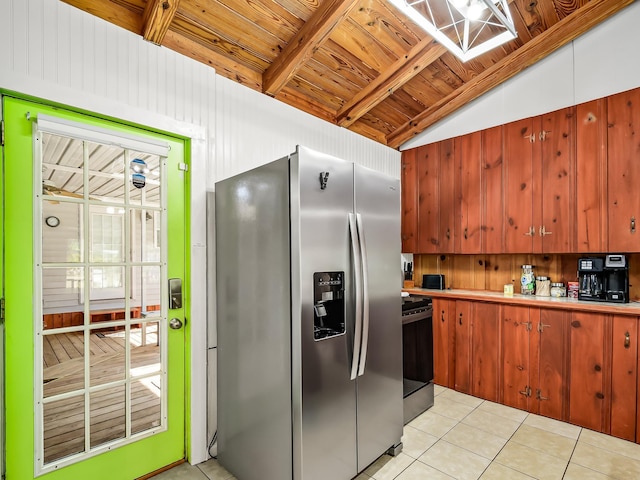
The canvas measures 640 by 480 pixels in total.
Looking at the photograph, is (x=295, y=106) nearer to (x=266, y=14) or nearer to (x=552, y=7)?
(x=266, y=14)

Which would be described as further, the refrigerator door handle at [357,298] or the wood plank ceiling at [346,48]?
the wood plank ceiling at [346,48]

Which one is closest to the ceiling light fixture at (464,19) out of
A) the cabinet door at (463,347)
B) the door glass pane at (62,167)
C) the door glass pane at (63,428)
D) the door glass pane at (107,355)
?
the door glass pane at (62,167)

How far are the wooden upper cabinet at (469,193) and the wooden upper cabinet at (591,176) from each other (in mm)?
833

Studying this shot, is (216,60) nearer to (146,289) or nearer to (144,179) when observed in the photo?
(144,179)

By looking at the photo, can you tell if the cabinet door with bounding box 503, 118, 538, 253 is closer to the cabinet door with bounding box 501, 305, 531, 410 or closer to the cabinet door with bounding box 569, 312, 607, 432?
the cabinet door with bounding box 501, 305, 531, 410

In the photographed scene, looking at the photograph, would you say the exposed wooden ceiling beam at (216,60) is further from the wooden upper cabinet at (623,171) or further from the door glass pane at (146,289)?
the wooden upper cabinet at (623,171)

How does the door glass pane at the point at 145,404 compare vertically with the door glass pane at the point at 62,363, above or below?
below

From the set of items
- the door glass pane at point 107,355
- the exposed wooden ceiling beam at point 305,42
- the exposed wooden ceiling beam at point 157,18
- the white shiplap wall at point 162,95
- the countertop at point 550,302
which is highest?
the exposed wooden ceiling beam at point 305,42

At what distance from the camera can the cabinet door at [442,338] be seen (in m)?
3.40

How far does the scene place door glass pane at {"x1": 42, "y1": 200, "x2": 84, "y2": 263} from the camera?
1.76m

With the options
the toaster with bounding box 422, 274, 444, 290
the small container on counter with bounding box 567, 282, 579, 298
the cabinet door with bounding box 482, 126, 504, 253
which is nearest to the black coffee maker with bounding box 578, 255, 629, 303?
the small container on counter with bounding box 567, 282, 579, 298

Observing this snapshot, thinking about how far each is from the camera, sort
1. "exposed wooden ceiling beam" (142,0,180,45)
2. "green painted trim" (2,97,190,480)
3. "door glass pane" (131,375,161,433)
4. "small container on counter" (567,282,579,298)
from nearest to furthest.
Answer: "green painted trim" (2,97,190,480), "exposed wooden ceiling beam" (142,0,180,45), "door glass pane" (131,375,161,433), "small container on counter" (567,282,579,298)

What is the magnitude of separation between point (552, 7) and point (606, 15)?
52 cm

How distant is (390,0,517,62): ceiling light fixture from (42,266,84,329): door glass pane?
8.15 feet
